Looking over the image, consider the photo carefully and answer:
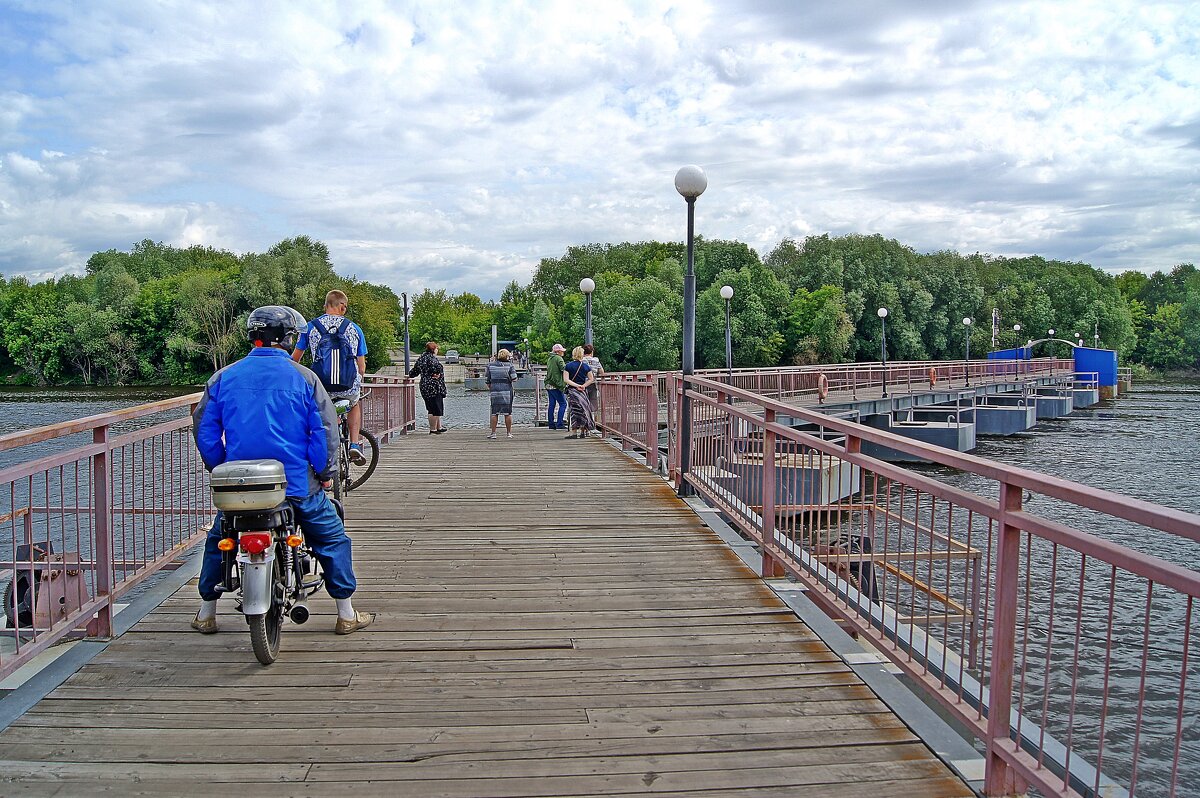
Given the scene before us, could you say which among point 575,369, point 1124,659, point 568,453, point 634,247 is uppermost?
point 634,247

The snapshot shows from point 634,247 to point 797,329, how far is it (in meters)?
39.4

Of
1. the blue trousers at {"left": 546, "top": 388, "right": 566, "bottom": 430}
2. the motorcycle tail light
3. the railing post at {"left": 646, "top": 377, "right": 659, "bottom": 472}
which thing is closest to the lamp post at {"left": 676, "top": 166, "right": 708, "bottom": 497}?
the railing post at {"left": 646, "top": 377, "right": 659, "bottom": 472}

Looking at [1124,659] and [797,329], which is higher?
[797,329]

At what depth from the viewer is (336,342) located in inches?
303

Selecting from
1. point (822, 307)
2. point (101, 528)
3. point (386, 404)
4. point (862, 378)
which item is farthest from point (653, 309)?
point (101, 528)

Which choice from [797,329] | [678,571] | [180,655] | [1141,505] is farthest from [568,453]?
[797,329]

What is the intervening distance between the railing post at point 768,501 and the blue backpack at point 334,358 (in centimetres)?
381

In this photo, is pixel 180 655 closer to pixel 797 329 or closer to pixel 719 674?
pixel 719 674

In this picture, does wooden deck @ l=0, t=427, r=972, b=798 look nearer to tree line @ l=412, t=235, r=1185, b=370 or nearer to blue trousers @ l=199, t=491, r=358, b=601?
blue trousers @ l=199, t=491, r=358, b=601

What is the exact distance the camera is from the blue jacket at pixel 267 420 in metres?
4.09

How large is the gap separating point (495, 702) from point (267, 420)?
63.3 inches

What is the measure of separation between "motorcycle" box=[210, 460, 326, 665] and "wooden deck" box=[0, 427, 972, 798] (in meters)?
0.24

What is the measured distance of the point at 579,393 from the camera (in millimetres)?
15609

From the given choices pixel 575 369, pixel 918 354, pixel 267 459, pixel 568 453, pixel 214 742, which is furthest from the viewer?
pixel 918 354
